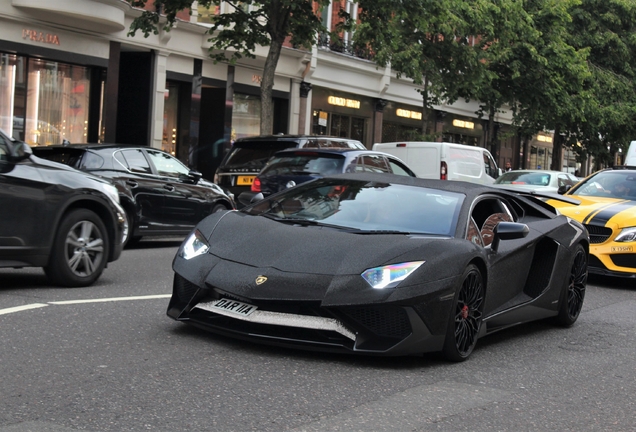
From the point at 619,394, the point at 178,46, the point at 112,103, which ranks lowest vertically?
the point at 619,394

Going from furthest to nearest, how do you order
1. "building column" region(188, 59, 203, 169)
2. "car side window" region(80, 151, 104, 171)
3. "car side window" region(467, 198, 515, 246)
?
"building column" region(188, 59, 203, 169) < "car side window" region(80, 151, 104, 171) < "car side window" region(467, 198, 515, 246)

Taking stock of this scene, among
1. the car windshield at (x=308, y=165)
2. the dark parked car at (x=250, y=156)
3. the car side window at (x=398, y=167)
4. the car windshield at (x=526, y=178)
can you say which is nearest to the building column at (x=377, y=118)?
the car windshield at (x=526, y=178)

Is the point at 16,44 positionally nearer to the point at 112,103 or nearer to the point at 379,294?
the point at 112,103

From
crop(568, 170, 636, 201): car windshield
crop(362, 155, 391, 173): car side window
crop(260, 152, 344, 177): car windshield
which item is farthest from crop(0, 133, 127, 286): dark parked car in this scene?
crop(568, 170, 636, 201): car windshield

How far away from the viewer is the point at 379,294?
18.9 ft

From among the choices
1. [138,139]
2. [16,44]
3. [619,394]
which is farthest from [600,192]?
[138,139]

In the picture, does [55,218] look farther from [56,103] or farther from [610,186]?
[56,103]

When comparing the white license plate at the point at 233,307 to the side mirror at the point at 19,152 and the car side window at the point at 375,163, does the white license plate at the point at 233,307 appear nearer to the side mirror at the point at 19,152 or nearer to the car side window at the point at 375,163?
the side mirror at the point at 19,152

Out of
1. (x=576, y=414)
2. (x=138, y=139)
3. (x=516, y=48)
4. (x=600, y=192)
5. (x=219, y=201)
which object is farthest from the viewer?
(x=516, y=48)

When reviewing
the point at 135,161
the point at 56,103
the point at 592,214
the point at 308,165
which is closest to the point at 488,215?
the point at 592,214

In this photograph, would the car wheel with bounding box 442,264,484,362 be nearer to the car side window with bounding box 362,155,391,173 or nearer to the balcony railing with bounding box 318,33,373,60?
the car side window with bounding box 362,155,391,173

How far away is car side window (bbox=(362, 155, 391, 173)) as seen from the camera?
14.9 metres

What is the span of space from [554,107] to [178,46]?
622 inches

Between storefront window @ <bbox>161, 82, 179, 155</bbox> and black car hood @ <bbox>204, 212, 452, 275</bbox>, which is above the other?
storefront window @ <bbox>161, 82, 179, 155</bbox>
